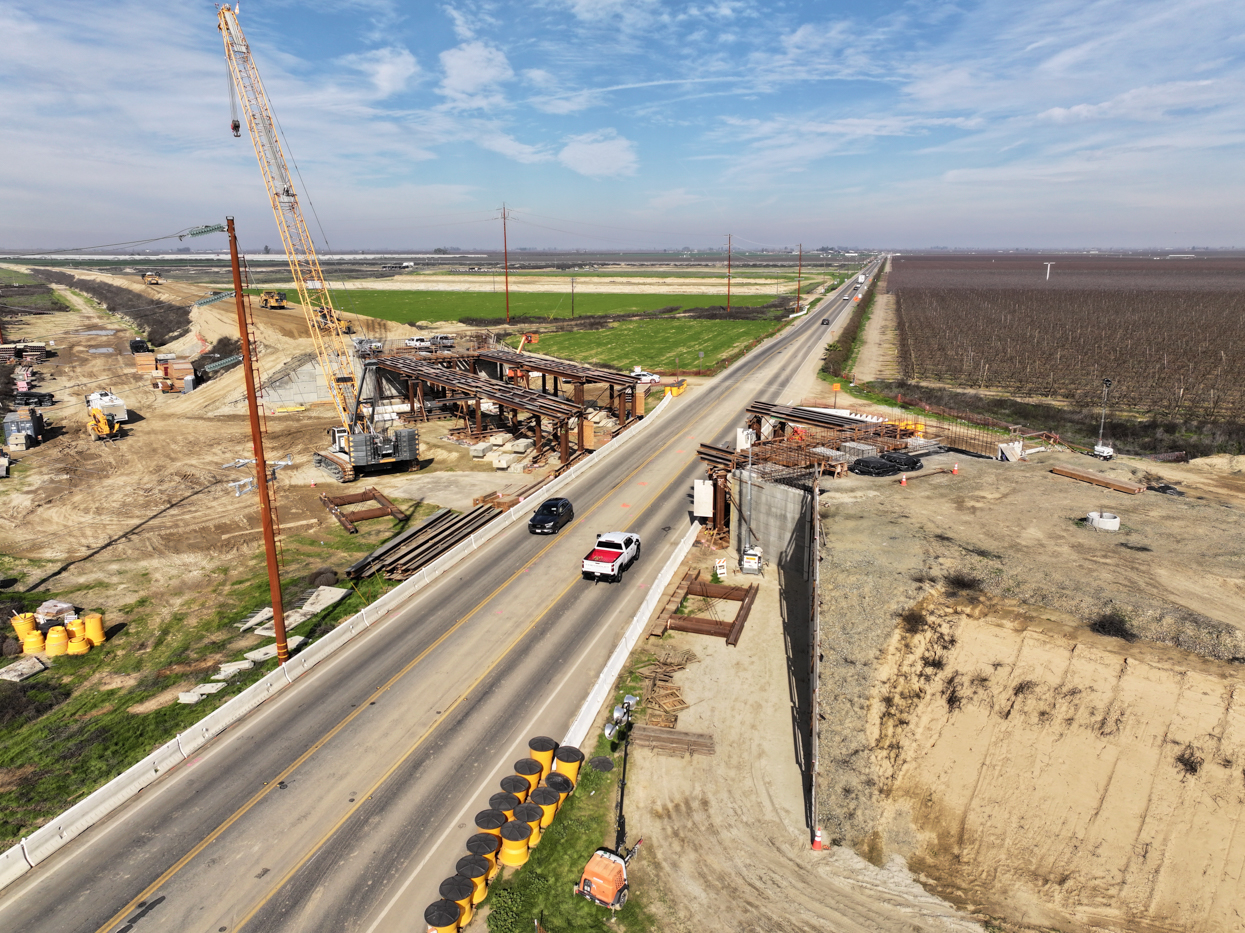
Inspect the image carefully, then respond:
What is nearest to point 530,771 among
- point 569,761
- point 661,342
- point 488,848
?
point 569,761

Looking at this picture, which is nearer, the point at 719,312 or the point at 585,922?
the point at 585,922

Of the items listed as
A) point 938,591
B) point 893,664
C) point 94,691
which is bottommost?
point 94,691

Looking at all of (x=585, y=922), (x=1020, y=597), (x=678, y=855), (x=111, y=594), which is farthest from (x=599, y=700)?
(x=111, y=594)

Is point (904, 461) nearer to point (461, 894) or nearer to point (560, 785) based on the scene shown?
point (560, 785)

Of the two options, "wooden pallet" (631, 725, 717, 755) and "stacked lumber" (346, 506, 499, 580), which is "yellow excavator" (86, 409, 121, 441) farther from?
"wooden pallet" (631, 725, 717, 755)

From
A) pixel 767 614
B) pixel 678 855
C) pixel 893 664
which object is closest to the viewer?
pixel 678 855

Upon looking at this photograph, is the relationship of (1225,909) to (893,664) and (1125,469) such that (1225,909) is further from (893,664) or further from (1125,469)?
(1125,469)

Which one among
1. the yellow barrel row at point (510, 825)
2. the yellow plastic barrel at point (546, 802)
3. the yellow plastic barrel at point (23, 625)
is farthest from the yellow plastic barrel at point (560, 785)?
the yellow plastic barrel at point (23, 625)
